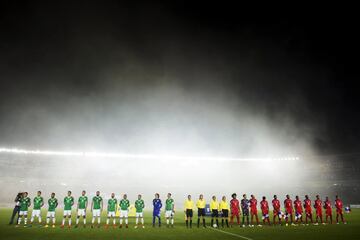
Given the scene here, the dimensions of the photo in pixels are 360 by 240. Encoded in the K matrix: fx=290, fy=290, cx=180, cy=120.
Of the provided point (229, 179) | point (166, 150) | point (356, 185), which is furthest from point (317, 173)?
point (166, 150)

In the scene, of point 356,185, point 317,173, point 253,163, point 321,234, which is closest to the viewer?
point 321,234

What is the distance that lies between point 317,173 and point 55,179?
204ft

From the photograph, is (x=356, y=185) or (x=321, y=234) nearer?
(x=321, y=234)

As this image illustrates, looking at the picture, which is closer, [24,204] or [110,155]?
[24,204]

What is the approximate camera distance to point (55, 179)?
2606 inches

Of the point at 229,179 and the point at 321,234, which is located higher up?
the point at 229,179

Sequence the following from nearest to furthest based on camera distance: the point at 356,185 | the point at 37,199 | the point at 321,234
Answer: the point at 321,234 → the point at 37,199 → the point at 356,185

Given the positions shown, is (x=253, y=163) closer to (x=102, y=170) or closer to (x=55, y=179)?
(x=102, y=170)

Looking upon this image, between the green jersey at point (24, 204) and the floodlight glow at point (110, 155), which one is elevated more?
the floodlight glow at point (110, 155)

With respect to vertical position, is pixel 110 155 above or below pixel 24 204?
above

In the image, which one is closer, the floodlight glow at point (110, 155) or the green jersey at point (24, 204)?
the green jersey at point (24, 204)

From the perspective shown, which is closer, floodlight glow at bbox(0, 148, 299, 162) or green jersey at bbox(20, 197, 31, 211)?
green jersey at bbox(20, 197, 31, 211)

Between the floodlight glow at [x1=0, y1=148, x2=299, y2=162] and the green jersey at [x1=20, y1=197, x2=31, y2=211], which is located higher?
the floodlight glow at [x1=0, y1=148, x2=299, y2=162]

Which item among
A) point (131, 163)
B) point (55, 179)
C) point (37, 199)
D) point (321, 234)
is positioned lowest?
point (321, 234)
